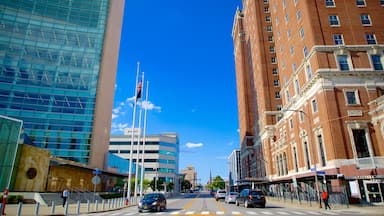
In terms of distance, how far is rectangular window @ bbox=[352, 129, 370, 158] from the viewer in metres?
28.9

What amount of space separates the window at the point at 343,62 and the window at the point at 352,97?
11.2 ft

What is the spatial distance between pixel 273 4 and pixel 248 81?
3616 cm

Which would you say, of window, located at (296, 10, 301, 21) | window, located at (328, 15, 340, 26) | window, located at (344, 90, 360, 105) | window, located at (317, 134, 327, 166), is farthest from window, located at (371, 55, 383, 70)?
window, located at (296, 10, 301, 21)

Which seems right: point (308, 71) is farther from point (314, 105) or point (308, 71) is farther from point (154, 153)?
point (154, 153)

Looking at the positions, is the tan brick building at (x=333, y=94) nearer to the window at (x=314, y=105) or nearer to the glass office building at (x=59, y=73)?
the window at (x=314, y=105)

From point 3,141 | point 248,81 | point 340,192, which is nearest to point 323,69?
point 340,192

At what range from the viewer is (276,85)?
Result: 64.4m

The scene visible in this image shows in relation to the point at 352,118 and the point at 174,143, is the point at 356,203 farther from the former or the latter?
the point at 174,143

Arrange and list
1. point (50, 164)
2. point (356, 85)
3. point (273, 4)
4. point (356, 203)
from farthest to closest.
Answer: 1. point (273, 4)
2. point (50, 164)
3. point (356, 85)
4. point (356, 203)

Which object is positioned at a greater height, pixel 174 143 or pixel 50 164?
pixel 174 143

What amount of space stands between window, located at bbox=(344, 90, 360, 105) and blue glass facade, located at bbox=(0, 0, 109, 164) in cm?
4677

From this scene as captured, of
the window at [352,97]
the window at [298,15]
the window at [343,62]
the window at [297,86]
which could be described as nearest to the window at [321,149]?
the window at [352,97]

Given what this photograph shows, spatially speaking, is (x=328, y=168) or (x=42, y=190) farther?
(x=42, y=190)

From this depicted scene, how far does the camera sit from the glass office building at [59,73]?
51062 millimetres
